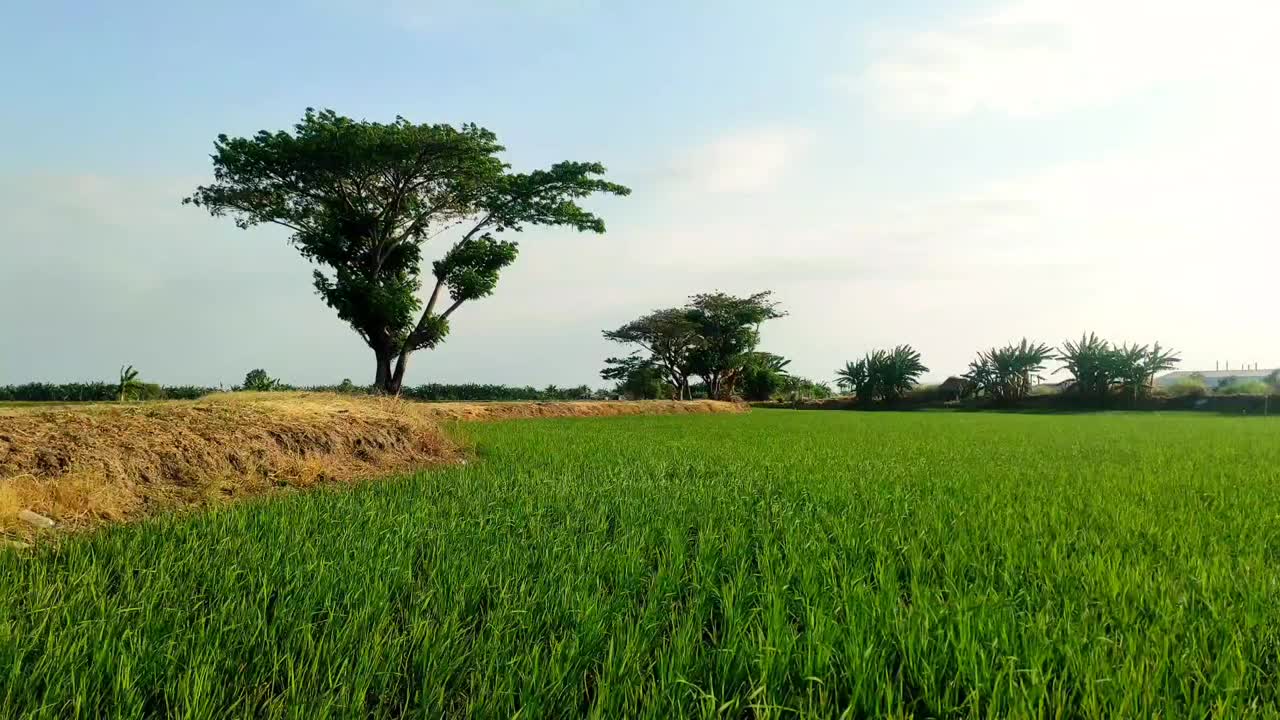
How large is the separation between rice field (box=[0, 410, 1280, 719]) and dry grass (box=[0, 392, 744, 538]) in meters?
0.74

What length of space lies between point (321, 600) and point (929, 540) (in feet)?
8.90

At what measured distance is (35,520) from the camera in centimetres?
344

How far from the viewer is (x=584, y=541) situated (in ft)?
10.2

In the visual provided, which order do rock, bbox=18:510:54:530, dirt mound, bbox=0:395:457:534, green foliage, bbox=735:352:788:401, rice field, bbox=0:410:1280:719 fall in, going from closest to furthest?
rice field, bbox=0:410:1280:719 < rock, bbox=18:510:54:530 < dirt mound, bbox=0:395:457:534 < green foliage, bbox=735:352:788:401

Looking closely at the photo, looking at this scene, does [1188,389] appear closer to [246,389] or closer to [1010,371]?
[1010,371]

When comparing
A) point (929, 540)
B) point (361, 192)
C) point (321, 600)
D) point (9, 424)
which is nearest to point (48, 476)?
point (9, 424)

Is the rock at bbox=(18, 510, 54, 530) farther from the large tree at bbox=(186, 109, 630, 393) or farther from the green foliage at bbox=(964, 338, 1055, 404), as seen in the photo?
the green foliage at bbox=(964, 338, 1055, 404)

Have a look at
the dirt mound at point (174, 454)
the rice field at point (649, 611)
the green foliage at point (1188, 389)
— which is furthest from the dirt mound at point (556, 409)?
the green foliage at point (1188, 389)

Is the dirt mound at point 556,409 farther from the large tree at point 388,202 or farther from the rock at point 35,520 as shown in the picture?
the rock at point 35,520

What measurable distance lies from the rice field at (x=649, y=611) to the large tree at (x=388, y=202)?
1519 centimetres

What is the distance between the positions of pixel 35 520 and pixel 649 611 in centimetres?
355

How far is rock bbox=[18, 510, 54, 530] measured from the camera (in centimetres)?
341

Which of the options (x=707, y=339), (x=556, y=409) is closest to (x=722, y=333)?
(x=707, y=339)

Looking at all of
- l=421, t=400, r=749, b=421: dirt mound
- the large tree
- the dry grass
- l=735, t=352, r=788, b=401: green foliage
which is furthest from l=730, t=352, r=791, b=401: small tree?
the dry grass
